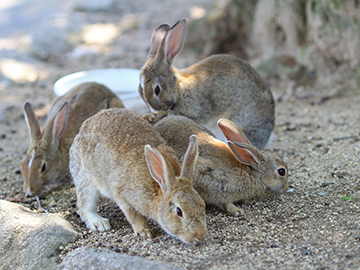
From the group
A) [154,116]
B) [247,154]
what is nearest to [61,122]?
[154,116]

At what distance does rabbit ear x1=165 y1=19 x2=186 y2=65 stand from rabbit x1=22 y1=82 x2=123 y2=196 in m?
1.33

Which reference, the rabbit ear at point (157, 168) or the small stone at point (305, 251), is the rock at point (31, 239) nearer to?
the rabbit ear at point (157, 168)

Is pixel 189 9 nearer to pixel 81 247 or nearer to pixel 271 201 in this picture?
pixel 271 201

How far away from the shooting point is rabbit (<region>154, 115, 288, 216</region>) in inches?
186

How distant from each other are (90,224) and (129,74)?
4286mm

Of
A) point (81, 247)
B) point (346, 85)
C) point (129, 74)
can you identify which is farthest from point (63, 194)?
point (346, 85)

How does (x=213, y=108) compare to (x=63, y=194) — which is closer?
(x=63, y=194)

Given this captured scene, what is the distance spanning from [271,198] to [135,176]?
1.81 m

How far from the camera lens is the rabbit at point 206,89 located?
240 inches

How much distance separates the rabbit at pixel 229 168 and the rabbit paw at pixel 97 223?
1086mm

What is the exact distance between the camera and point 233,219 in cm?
455

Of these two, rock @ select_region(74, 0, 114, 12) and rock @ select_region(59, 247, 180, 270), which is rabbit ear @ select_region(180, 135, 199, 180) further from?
rock @ select_region(74, 0, 114, 12)

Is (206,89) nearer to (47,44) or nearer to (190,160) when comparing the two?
(190,160)

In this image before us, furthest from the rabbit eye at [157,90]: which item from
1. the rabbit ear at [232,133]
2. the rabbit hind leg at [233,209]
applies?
the rabbit hind leg at [233,209]
